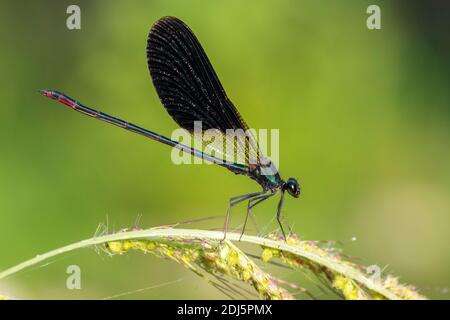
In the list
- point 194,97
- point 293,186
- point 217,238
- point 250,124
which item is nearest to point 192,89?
point 194,97

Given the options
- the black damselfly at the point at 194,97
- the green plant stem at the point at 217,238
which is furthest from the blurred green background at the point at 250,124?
the green plant stem at the point at 217,238

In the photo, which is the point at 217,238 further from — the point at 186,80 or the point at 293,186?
the point at 186,80

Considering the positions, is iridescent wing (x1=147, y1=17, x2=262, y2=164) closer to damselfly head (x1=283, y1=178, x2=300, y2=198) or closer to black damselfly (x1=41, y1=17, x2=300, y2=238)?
black damselfly (x1=41, y1=17, x2=300, y2=238)

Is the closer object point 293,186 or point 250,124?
point 293,186

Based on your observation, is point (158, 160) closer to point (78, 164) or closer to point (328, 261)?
point (78, 164)

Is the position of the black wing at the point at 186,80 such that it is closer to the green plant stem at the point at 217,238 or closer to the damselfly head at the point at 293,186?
the damselfly head at the point at 293,186

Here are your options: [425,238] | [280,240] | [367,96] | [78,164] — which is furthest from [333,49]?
[280,240]
